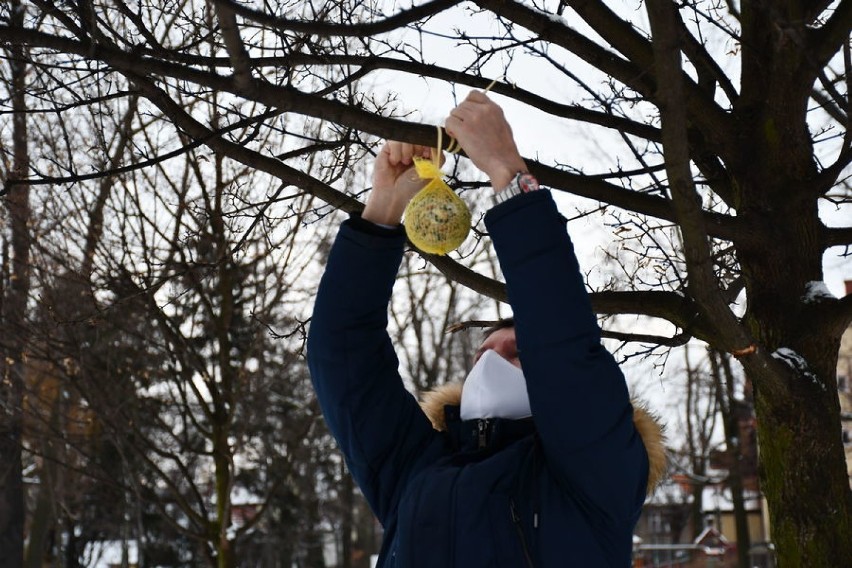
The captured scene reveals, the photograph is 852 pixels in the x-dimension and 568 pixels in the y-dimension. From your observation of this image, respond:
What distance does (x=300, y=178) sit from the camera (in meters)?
3.36

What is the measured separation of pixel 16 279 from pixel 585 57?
22.4ft

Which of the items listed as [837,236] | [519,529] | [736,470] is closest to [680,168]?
[519,529]

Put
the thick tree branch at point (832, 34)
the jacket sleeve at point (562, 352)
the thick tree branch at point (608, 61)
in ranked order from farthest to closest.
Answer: the thick tree branch at point (608, 61) < the thick tree branch at point (832, 34) < the jacket sleeve at point (562, 352)

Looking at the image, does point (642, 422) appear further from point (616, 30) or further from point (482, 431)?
point (616, 30)

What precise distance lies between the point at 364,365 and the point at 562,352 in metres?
0.63

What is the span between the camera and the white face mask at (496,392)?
2045 millimetres

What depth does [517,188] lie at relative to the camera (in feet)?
5.74

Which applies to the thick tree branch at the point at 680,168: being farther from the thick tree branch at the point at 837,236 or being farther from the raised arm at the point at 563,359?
the thick tree branch at the point at 837,236

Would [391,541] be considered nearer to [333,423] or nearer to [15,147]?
[333,423]

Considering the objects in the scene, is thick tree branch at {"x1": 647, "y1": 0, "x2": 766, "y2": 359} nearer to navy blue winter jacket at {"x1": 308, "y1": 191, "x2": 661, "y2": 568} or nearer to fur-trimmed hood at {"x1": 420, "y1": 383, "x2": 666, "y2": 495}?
fur-trimmed hood at {"x1": 420, "y1": 383, "x2": 666, "y2": 495}

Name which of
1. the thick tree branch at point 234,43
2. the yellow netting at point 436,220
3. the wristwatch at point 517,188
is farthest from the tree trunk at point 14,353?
the wristwatch at point 517,188

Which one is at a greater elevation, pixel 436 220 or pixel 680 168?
pixel 680 168

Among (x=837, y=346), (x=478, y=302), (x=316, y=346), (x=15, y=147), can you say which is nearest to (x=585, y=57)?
(x=837, y=346)

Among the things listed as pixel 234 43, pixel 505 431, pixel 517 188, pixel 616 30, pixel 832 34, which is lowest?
pixel 505 431
